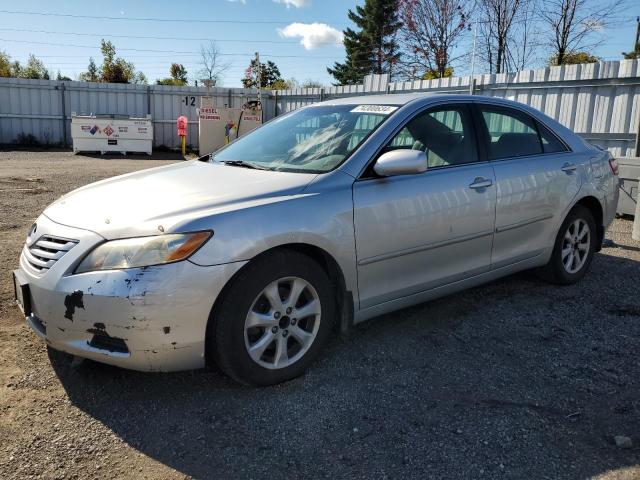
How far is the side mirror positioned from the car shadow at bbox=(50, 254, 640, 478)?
1150 mm

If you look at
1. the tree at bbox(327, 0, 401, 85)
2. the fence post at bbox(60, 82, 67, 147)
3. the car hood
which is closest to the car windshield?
the car hood

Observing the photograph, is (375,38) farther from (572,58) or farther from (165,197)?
(165,197)

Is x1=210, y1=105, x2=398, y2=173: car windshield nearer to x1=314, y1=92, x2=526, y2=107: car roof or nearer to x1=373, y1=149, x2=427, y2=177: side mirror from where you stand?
x1=314, y1=92, x2=526, y2=107: car roof

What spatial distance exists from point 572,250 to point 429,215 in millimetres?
2012

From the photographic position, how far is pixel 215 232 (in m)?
2.61

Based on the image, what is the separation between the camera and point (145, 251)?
2.54m

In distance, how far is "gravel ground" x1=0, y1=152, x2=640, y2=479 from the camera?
2330mm

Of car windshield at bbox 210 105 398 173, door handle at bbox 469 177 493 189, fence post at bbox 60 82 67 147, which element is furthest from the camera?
fence post at bbox 60 82 67 147

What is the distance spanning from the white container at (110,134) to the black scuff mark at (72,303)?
1810 cm

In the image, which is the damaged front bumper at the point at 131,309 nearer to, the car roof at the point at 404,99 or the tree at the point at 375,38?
the car roof at the point at 404,99

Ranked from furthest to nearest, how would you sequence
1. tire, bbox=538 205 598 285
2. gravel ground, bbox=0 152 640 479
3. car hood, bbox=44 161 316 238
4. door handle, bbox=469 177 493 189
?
tire, bbox=538 205 598 285
door handle, bbox=469 177 493 189
car hood, bbox=44 161 316 238
gravel ground, bbox=0 152 640 479

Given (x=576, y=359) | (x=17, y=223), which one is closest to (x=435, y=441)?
(x=576, y=359)

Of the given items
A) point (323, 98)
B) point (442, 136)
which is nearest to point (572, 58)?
point (323, 98)

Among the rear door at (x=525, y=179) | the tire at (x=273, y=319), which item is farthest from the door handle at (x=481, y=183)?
the tire at (x=273, y=319)
